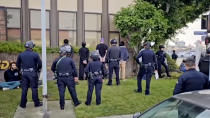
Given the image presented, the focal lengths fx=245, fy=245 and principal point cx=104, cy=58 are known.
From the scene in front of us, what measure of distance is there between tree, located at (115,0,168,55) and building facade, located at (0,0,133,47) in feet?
3.57

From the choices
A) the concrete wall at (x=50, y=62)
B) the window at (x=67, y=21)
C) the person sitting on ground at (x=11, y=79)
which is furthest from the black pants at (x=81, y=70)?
the window at (x=67, y=21)

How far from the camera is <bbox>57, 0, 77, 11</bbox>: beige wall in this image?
41.0 ft

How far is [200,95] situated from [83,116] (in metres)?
3.66

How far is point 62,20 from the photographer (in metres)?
12.6

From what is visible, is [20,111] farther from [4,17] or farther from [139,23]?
[139,23]

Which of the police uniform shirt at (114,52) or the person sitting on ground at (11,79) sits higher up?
the police uniform shirt at (114,52)

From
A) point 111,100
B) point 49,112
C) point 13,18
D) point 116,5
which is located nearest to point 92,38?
point 116,5

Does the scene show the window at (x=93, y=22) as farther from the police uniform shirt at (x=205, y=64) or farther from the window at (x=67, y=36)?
the police uniform shirt at (x=205, y=64)

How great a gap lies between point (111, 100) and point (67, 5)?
271 inches

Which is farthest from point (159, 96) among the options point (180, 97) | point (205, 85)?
point (180, 97)

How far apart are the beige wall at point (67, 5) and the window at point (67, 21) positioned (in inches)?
10.0

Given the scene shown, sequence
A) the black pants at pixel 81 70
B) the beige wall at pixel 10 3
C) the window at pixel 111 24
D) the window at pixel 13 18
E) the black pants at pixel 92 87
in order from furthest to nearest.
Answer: the window at pixel 111 24
the window at pixel 13 18
the beige wall at pixel 10 3
the black pants at pixel 81 70
the black pants at pixel 92 87

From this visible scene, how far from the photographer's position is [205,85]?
14.9 ft

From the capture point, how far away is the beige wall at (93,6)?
42.4 ft
